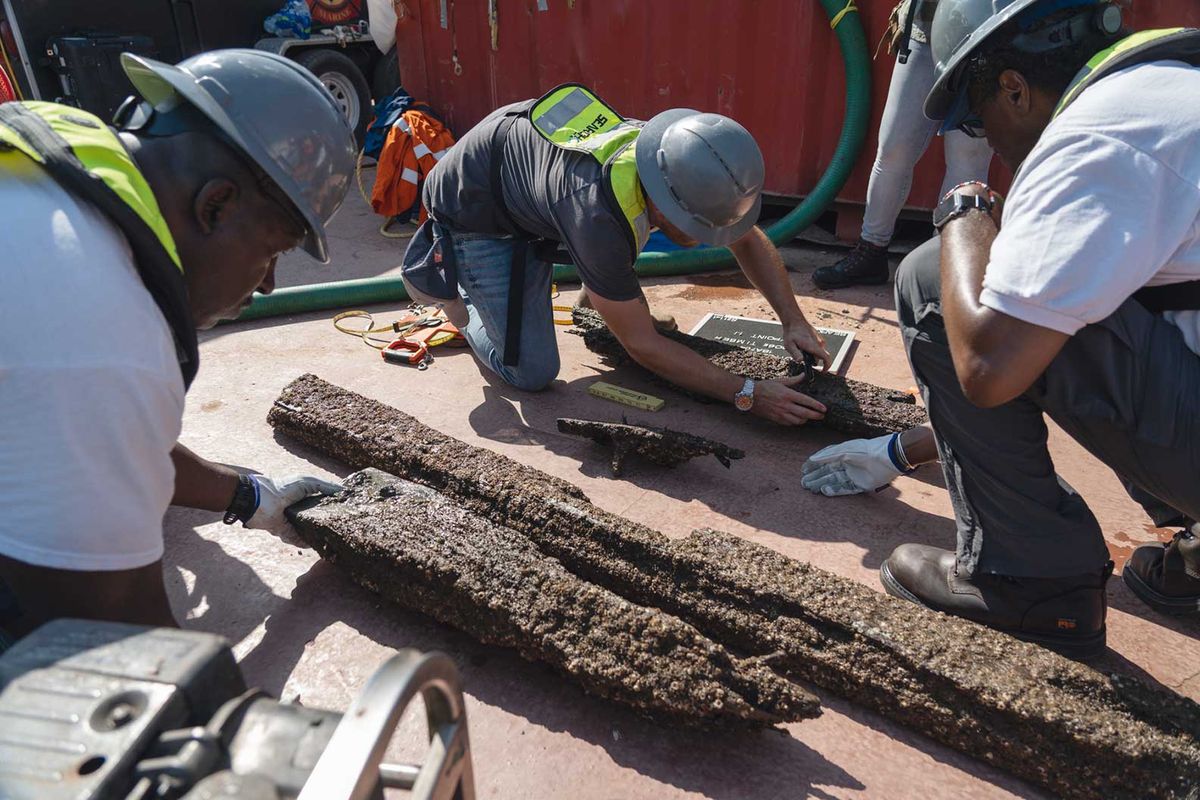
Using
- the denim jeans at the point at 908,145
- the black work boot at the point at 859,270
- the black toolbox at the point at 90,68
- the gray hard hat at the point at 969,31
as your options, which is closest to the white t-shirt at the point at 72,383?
the gray hard hat at the point at 969,31

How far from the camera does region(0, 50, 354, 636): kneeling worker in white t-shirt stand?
3.86 feet

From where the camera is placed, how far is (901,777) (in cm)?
179

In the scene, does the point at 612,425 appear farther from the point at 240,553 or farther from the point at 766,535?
the point at 240,553

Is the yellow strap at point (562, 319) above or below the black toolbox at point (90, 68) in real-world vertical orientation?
below

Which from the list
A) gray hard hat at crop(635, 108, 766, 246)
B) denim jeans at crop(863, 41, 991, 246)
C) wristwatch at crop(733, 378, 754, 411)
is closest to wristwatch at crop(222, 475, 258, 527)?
gray hard hat at crop(635, 108, 766, 246)

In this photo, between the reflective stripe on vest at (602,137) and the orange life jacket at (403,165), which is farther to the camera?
the orange life jacket at (403,165)

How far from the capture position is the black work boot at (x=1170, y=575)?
2.20m

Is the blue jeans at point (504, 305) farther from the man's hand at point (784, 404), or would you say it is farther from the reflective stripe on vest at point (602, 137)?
the man's hand at point (784, 404)

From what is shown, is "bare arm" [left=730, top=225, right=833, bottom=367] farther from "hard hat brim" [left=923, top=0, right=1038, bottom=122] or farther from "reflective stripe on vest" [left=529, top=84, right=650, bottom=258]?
"hard hat brim" [left=923, top=0, right=1038, bottom=122]

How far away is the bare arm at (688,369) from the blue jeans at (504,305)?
1.80 feet

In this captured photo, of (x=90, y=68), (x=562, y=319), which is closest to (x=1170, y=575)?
(x=562, y=319)

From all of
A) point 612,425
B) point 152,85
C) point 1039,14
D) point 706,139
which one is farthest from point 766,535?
point 152,85

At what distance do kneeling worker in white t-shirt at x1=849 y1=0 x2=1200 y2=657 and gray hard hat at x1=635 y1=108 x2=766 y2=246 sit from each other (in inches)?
30.4

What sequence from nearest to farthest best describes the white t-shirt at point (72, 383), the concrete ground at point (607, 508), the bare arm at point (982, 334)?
the white t-shirt at point (72, 383)
the bare arm at point (982, 334)
the concrete ground at point (607, 508)
